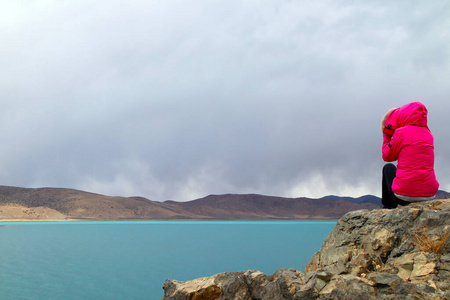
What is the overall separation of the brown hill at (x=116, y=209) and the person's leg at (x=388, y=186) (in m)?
131

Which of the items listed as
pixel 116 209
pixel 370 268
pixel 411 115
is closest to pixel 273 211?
pixel 116 209

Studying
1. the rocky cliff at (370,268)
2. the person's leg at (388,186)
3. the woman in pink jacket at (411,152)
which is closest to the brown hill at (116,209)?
the rocky cliff at (370,268)

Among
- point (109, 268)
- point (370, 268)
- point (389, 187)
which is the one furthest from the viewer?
point (109, 268)

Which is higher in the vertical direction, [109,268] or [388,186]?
[388,186]

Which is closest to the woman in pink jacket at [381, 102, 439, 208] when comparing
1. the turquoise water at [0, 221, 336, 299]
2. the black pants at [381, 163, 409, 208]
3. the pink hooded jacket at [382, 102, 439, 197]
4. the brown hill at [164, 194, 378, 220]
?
the pink hooded jacket at [382, 102, 439, 197]

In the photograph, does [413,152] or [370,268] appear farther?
[413,152]

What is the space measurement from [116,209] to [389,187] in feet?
510

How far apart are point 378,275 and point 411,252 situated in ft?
2.97

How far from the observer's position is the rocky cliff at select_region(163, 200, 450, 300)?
149 inches

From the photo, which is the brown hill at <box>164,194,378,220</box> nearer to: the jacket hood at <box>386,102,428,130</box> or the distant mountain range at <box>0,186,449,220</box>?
the distant mountain range at <box>0,186,449,220</box>

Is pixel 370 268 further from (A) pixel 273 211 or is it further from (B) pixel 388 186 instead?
(A) pixel 273 211

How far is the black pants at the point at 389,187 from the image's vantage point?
18.8 feet

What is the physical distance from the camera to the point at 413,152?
5113 mm

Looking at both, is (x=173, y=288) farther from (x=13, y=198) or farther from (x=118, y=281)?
(x=13, y=198)
